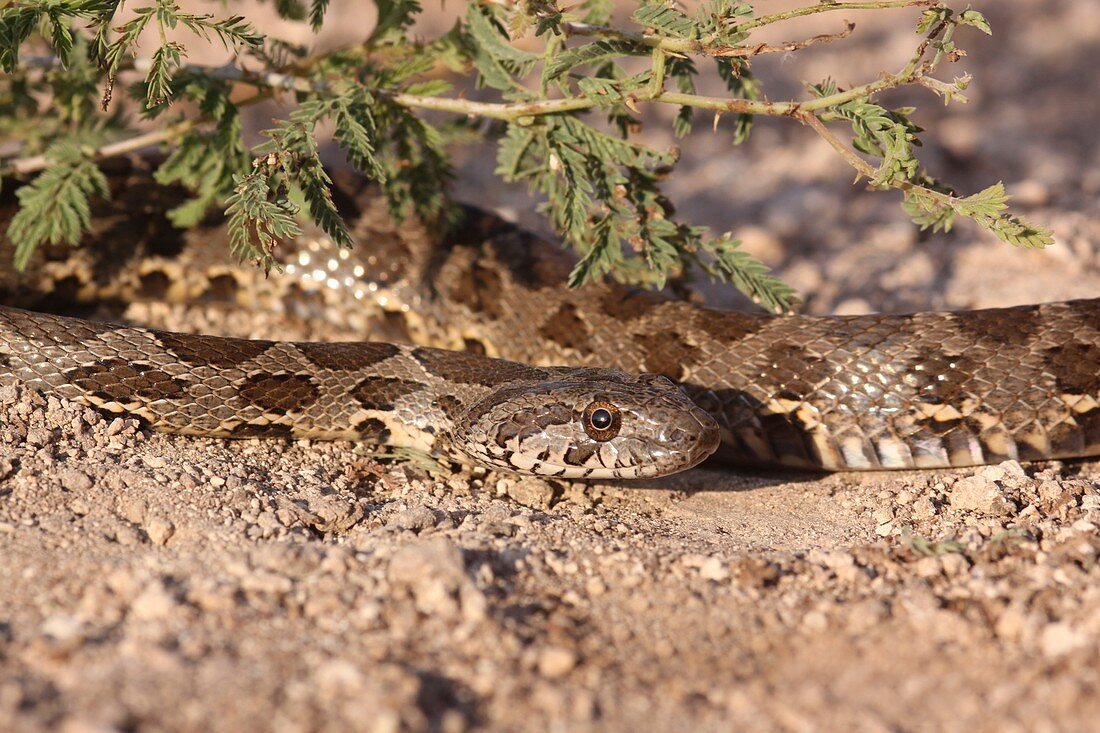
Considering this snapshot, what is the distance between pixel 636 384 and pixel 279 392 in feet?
7.12

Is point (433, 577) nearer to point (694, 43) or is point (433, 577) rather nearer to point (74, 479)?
point (74, 479)

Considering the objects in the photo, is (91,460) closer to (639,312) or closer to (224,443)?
(224,443)

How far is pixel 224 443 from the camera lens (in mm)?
6250

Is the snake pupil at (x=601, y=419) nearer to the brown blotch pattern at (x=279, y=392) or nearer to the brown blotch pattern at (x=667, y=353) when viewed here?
the brown blotch pattern at (x=667, y=353)

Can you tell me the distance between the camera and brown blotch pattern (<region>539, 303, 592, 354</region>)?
785 cm

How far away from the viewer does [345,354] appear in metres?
6.83

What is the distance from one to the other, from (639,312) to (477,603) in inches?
153

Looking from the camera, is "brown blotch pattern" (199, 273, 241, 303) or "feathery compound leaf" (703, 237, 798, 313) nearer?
"feathery compound leaf" (703, 237, 798, 313)

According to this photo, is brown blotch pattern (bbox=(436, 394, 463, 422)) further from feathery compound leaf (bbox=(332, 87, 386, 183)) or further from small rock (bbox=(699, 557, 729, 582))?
small rock (bbox=(699, 557, 729, 582))

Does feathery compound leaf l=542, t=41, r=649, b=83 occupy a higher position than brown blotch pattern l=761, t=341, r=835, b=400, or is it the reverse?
feathery compound leaf l=542, t=41, r=649, b=83

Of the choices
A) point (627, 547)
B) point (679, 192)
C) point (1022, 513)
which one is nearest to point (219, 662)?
point (627, 547)

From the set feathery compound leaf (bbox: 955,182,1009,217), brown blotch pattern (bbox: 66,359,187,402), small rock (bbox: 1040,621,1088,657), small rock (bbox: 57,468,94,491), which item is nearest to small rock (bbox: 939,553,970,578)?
small rock (bbox: 1040,621,1088,657)

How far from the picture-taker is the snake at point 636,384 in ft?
19.7

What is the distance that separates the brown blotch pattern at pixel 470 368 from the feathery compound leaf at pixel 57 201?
2467 mm
